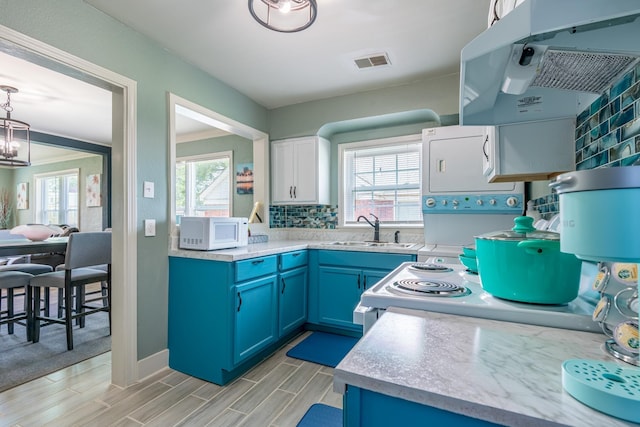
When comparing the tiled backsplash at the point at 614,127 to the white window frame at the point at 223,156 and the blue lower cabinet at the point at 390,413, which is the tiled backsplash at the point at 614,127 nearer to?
the blue lower cabinet at the point at 390,413

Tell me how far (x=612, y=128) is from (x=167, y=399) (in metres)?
2.59

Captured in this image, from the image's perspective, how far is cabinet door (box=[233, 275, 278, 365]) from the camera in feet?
6.91

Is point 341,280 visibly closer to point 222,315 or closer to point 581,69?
point 222,315

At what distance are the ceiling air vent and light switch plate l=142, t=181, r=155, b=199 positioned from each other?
6.29 feet

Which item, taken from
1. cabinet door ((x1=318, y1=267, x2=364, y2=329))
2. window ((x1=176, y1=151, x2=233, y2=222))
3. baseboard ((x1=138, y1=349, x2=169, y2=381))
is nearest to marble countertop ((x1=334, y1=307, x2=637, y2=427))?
cabinet door ((x1=318, y1=267, x2=364, y2=329))

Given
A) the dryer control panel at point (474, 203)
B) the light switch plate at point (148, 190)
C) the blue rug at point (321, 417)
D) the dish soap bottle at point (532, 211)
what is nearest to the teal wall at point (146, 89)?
the light switch plate at point (148, 190)

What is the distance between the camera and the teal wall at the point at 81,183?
18.4 ft

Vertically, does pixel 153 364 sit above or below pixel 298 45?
below

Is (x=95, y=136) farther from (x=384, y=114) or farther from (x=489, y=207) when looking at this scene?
(x=489, y=207)

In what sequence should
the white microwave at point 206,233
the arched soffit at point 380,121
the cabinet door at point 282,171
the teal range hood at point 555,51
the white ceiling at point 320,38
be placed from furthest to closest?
the cabinet door at point 282,171
the arched soffit at point 380,121
the white microwave at point 206,233
the white ceiling at point 320,38
the teal range hood at point 555,51

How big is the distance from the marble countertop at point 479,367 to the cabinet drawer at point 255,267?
4.90ft

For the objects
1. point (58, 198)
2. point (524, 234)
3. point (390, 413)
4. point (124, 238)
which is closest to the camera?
point (390, 413)

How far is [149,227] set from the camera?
218 centimetres

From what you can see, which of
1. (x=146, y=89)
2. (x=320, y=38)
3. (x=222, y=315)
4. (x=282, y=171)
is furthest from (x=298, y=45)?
(x=222, y=315)
